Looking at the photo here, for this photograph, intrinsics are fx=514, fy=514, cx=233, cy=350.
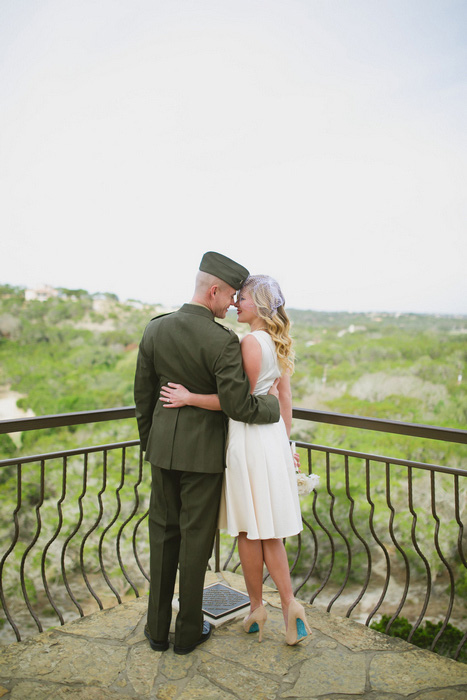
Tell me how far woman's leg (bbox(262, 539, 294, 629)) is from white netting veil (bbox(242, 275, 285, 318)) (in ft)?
3.55

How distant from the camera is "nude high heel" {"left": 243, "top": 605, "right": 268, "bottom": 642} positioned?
8.18 ft

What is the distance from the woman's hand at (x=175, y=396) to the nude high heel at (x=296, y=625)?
1.08 metres

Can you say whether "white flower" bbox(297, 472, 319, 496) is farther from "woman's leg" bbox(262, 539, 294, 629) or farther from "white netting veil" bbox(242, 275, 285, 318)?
"white netting veil" bbox(242, 275, 285, 318)

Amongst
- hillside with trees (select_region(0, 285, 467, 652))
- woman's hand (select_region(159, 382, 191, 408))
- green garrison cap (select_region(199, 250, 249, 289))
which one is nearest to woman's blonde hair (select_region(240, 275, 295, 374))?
green garrison cap (select_region(199, 250, 249, 289))

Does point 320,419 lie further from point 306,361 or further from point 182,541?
point 306,361

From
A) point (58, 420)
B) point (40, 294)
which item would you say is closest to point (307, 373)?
point (40, 294)

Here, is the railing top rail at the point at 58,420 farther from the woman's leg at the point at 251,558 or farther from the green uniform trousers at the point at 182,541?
the woman's leg at the point at 251,558

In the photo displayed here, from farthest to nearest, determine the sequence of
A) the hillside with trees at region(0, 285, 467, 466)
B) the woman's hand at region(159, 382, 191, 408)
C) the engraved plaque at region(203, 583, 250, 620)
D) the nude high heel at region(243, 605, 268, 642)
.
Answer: the hillside with trees at region(0, 285, 467, 466) < the engraved plaque at region(203, 583, 250, 620) < the nude high heel at region(243, 605, 268, 642) < the woman's hand at region(159, 382, 191, 408)

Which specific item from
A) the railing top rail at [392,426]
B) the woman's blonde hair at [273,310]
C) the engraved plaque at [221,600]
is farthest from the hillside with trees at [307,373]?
the woman's blonde hair at [273,310]

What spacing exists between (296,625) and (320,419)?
105cm

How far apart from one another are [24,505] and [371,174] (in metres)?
14.7

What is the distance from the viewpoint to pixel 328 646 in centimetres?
248

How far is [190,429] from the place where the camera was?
7.36 ft

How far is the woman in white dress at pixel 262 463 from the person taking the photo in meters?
2.29
